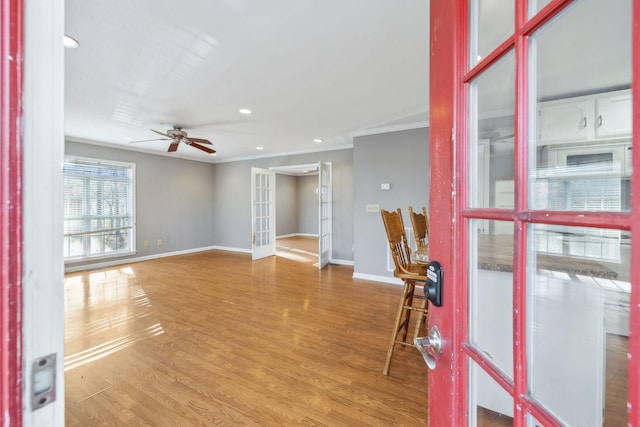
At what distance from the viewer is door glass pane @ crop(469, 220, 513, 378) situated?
52 centimetres

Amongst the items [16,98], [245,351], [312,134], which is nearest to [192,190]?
[312,134]

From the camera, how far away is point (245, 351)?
2.25 meters

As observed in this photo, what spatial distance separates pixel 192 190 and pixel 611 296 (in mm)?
7403

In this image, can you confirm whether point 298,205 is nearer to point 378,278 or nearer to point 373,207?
point 373,207

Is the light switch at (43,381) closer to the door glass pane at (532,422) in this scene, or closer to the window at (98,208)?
the door glass pane at (532,422)

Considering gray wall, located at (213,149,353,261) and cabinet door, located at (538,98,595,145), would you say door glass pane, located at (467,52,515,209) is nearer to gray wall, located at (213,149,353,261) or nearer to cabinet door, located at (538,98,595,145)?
cabinet door, located at (538,98,595,145)

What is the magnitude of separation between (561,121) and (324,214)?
4.96 meters

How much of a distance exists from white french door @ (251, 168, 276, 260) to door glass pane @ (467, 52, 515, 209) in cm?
550

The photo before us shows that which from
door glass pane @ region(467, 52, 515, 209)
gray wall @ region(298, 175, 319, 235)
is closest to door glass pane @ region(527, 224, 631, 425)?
door glass pane @ region(467, 52, 515, 209)

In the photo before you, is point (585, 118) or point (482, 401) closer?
point (585, 118)

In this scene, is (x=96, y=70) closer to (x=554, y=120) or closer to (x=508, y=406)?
(x=554, y=120)

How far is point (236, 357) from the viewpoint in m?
2.16

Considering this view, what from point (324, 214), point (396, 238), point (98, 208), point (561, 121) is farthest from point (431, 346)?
point (98, 208)

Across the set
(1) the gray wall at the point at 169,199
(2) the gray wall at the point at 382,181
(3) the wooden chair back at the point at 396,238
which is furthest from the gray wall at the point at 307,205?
(3) the wooden chair back at the point at 396,238
